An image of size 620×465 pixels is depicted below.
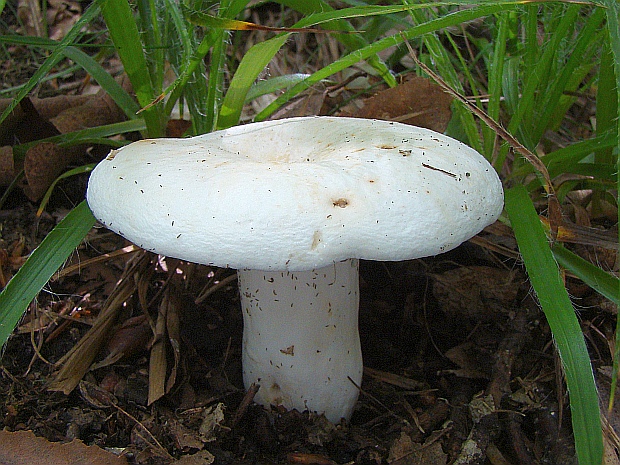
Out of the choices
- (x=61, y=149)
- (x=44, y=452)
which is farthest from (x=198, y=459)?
(x=61, y=149)

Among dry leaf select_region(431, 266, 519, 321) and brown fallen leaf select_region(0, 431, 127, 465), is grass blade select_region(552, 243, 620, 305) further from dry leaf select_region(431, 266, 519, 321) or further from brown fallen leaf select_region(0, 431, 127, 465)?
brown fallen leaf select_region(0, 431, 127, 465)

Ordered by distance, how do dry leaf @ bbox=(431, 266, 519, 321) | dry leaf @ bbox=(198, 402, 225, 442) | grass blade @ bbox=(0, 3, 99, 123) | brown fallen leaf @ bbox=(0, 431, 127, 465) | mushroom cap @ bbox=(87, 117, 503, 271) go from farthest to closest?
dry leaf @ bbox=(431, 266, 519, 321) < dry leaf @ bbox=(198, 402, 225, 442) < grass blade @ bbox=(0, 3, 99, 123) < brown fallen leaf @ bbox=(0, 431, 127, 465) < mushroom cap @ bbox=(87, 117, 503, 271)

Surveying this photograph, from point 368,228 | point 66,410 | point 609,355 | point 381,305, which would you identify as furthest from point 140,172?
point 609,355

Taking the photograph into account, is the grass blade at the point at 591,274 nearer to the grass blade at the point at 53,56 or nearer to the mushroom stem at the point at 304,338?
the mushroom stem at the point at 304,338

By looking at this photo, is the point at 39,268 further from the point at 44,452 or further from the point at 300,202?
the point at 300,202

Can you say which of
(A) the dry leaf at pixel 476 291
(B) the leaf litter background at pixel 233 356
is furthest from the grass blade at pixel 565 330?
(A) the dry leaf at pixel 476 291

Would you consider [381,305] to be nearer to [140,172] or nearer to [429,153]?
[429,153]

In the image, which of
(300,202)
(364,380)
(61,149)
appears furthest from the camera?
(61,149)

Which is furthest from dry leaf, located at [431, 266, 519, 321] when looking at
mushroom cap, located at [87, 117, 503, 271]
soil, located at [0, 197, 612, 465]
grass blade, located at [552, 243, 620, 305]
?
mushroom cap, located at [87, 117, 503, 271]

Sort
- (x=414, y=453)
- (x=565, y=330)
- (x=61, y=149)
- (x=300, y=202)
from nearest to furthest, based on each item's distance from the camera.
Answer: (x=300, y=202) → (x=565, y=330) → (x=414, y=453) → (x=61, y=149)
